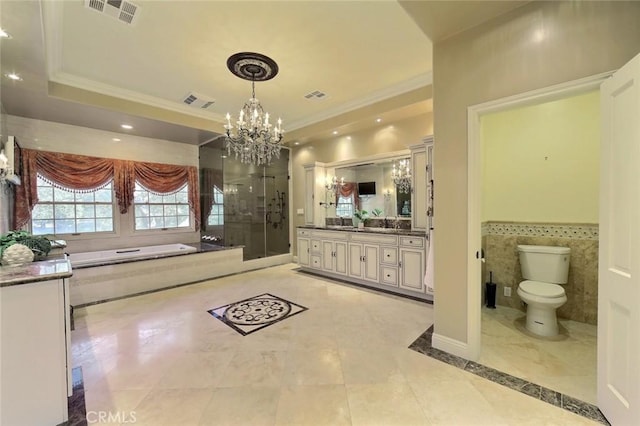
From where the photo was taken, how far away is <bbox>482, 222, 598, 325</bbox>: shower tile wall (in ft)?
8.60

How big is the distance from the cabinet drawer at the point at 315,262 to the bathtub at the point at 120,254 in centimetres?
208

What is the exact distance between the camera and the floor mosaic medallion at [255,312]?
8.95 ft

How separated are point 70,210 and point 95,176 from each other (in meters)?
0.66

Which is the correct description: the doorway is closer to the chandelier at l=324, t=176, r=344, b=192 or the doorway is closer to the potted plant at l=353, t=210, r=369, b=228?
the potted plant at l=353, t=210, r=369, b=228

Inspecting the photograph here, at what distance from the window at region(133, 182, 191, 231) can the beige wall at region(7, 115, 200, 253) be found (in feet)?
0.45

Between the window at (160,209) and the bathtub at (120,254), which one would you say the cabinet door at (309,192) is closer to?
the bathtub at (120,254)

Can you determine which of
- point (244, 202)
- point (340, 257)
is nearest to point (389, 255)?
point (340, 257)

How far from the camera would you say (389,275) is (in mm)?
3746

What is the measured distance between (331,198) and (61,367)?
4.32 metres

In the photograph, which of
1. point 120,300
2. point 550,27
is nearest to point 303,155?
point 120,300

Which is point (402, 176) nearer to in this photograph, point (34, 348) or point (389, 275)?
point (389, 275)

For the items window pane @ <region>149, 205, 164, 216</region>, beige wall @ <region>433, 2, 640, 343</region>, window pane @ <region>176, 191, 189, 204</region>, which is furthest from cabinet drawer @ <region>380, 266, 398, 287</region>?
window pane @ <region>149, 205, 164, 216</region>

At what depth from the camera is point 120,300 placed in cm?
352

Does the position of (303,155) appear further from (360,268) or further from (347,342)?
(347,342)
